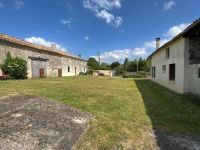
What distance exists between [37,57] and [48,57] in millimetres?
3552

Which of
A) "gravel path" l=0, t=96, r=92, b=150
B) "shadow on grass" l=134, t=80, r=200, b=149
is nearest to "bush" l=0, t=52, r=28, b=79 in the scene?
"gravel path" l=0, t=96, r=92, b=150

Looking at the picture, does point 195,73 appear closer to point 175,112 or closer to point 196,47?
point 196,47

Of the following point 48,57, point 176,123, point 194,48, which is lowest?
point 176,123

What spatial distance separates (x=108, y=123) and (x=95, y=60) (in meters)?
70.3

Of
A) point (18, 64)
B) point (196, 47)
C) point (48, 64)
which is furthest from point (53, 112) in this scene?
point (48, 64)

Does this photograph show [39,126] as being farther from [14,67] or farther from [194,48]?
[14,67]

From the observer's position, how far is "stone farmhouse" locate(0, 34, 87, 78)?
20697 mm

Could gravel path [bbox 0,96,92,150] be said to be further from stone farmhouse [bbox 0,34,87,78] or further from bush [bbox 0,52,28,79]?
stone farmhouse [bbox 0,34,87,78]

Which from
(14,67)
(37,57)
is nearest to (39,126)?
(14,67)

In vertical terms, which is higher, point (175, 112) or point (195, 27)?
point (195, 27)

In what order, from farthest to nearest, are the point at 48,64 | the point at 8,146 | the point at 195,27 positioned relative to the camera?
the point at 48,64 < the point at 195,27 < the point at 8,146

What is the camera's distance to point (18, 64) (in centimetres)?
2069

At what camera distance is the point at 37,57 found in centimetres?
2600

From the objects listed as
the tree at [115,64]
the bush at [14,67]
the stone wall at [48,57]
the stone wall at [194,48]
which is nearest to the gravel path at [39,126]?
the stone wall at [194,48]
